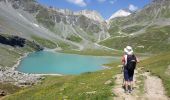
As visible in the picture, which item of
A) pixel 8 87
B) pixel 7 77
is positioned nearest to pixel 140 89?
pixel 8 87

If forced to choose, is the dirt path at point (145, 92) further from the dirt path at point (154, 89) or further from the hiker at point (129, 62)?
the hiker at point (129, 62)

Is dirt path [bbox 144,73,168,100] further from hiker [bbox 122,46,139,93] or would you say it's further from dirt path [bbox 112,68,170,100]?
hiker [bbox 122,46,139,93]

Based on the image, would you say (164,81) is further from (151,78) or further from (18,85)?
(18,85)

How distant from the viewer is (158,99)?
32969 mm

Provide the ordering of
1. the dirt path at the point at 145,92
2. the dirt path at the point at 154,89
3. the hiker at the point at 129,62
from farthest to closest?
the dirt path at the point at 154,89
the dirt path at the point at 145,92
the hiker at the point at 129,62

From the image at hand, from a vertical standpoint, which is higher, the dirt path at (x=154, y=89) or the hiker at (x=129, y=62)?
the hiker at (x=129, y=62)

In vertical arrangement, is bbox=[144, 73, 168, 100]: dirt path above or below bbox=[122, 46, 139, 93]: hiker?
below

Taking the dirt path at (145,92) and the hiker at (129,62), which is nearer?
the hiker at (129,62)

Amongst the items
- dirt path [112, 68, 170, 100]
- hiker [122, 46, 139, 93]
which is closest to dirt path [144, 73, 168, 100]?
dirt path [112, 68, 170, 100]

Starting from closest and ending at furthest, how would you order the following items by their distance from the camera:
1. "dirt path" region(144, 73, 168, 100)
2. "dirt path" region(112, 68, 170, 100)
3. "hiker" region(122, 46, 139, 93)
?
"hiker" region(122, 46, 139, 93)
"dirt path" region(112, 68, 170, 100)
"dirt path" region(144, 73, 168, 100)

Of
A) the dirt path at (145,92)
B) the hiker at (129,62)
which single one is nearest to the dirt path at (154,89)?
the dirt path at (145,92)

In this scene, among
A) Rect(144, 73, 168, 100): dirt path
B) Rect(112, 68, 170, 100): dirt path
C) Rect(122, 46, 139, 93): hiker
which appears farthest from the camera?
Rect(144, 73, 168, 100): dirt path

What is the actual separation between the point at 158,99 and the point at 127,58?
192 inches

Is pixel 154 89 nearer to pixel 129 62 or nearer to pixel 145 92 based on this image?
pixel 145 92
